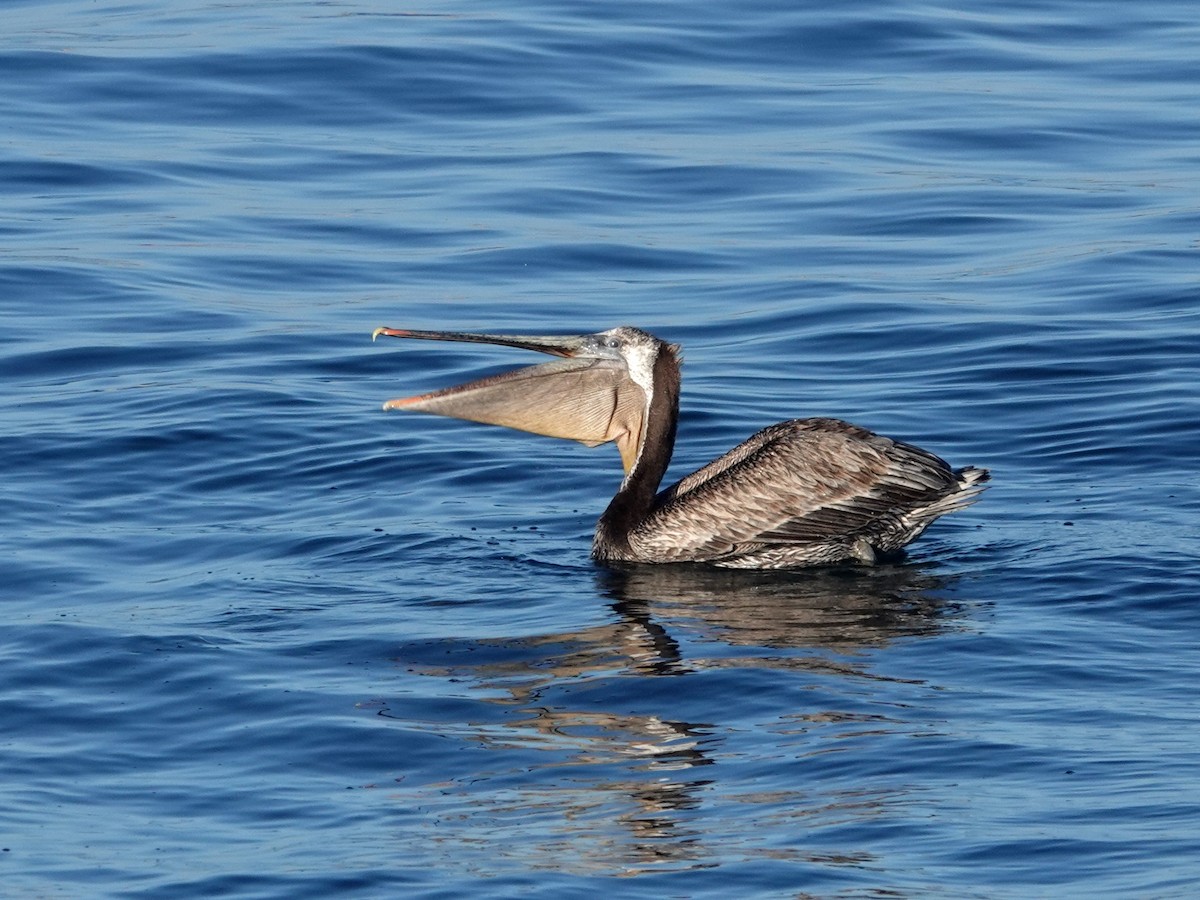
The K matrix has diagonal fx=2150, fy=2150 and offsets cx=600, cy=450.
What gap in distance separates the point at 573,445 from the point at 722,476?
237cm

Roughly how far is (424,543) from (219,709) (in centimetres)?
235

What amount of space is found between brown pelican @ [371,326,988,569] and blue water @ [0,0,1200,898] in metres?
0.19

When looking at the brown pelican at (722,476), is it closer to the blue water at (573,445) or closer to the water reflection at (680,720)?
the blue water at (573,445)

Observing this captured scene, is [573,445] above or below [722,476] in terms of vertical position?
below

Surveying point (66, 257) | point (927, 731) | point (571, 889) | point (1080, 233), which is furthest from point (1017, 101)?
point (571, 889)

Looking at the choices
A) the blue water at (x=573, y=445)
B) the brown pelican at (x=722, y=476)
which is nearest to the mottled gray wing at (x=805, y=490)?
the brown pelican at (x=722, y=476)

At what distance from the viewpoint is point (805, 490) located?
9.48m

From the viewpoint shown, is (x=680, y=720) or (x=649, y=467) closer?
(x=680, y=720)

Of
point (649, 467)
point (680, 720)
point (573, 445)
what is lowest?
point (573, 445)

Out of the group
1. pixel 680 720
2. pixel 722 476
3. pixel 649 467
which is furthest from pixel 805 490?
pixel 680 720

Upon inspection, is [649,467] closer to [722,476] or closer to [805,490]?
[722,476]

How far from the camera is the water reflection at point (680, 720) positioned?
6.14 m

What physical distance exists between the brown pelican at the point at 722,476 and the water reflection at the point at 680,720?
0.96 feet

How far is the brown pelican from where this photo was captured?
9.38 m
